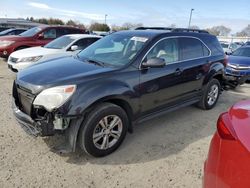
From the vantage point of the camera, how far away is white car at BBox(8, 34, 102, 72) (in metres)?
7.78

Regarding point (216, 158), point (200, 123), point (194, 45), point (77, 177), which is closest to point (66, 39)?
point (194, 45)

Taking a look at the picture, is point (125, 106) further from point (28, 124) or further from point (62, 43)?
point (62, 43)

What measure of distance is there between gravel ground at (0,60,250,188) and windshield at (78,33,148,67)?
131 cm

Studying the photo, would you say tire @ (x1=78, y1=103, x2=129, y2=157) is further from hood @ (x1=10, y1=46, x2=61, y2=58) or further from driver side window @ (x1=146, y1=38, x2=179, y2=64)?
hood @ (x1=10, y1=46, x2=61, y2=58)

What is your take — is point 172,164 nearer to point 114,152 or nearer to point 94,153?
point 114,152

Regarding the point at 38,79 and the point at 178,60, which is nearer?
the point at 38,79

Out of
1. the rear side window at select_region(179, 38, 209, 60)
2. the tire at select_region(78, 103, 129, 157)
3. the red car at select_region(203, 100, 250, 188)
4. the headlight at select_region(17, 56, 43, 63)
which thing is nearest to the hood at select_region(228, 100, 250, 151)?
the red car at select_region(203, 100, 250, 188)

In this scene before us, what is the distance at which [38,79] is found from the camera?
3361 mm

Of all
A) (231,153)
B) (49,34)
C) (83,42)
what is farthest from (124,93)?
(49,34)

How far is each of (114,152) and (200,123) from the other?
2117 mm

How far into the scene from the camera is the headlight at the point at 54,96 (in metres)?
3.06

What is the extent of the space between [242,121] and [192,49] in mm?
3360

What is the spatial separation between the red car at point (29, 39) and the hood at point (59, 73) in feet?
23.8

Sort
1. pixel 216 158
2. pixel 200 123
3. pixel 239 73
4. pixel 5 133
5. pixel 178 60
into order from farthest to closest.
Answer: pixel 239 73 < pixel 200 123 < pixel 178 60 < pixel 5 133 < pixel 216 158
